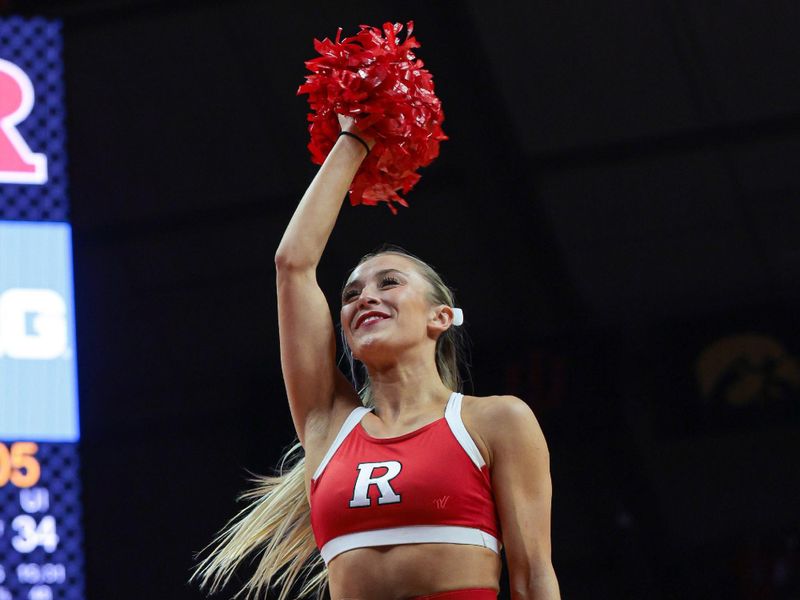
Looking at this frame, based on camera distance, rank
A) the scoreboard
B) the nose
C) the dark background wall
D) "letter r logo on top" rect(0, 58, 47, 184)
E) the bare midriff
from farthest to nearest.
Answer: the dark background wall → "letter r logo on top" rect(0, 58, 47, 184) → the scoreboard → the nose → the bare midriff

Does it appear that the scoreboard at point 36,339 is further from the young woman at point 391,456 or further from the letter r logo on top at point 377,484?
the letter r logo on top at point 377,484

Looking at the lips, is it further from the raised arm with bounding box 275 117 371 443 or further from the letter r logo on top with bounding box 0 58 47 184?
the letter r logo on top with bounding box 0 58 47 184

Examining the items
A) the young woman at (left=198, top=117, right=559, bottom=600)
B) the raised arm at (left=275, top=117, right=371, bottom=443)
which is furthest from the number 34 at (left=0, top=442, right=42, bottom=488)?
the raised arm at (left=275, top=117, right=371, bottom=443)

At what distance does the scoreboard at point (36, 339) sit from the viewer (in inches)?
162

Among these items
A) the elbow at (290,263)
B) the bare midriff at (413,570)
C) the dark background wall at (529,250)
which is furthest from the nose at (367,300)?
the dark background wall at (529,250)

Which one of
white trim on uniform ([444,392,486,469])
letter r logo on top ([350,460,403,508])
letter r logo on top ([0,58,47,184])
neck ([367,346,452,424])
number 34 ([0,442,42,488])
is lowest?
letter r logo on top ([350,460,403,508])

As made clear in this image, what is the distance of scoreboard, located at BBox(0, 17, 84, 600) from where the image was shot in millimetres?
4125

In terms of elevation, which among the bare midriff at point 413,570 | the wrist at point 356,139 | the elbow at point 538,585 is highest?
the wrist at point 356,139

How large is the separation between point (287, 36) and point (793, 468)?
2744mm

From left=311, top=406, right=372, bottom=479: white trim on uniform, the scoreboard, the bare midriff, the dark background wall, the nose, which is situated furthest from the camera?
the dark background wall

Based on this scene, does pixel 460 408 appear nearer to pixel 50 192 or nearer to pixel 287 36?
pixel 50 192

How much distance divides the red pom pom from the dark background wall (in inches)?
→ 103

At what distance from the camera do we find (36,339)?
4289 mm

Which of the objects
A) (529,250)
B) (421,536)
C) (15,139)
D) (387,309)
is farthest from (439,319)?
(529,250)
